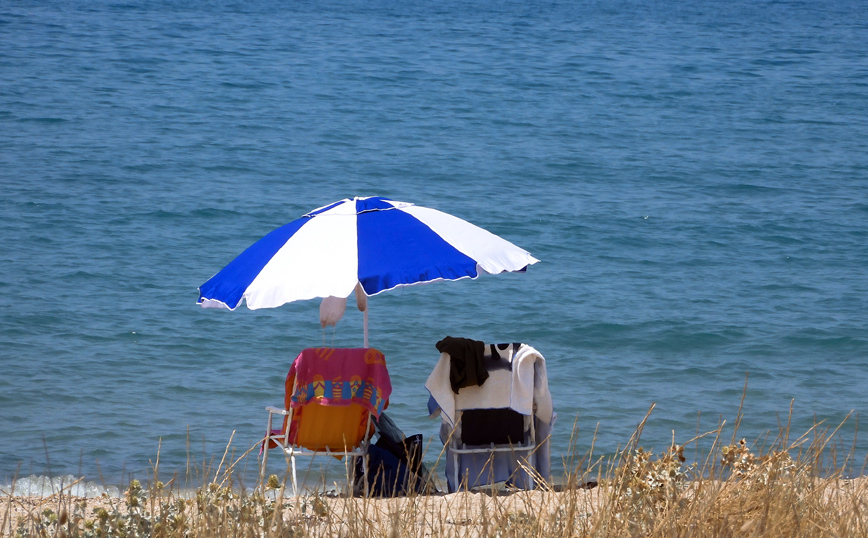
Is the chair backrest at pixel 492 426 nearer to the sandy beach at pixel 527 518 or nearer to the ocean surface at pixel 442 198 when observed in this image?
the ocean surface at pixel 442 198

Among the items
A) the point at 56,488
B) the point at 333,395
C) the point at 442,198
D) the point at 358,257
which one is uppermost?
the point at 358,257

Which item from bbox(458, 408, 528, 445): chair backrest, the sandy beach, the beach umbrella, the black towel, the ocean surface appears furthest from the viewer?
the ocean surface

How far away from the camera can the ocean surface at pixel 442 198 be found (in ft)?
27.4

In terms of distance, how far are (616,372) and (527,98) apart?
17.0 meters

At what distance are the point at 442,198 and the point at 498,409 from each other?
12.4 metres

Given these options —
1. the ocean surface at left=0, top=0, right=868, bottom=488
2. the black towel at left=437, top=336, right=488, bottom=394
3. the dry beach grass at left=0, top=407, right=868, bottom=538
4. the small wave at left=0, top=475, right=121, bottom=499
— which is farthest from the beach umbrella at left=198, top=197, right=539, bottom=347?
the small wave at left=0, top=475, right=121, bottom=499

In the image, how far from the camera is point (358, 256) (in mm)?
4824

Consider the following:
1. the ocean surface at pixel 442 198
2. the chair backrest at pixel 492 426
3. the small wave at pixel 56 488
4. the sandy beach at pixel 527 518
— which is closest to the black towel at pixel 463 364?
the chair backrest at pixel 492 426

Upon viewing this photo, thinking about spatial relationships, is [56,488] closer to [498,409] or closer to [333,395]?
[333,395]

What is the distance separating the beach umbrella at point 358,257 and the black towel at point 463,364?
466 mm

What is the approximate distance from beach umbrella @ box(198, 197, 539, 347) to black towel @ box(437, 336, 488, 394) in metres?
0.47

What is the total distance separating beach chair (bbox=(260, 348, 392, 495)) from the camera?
5113 millimetres

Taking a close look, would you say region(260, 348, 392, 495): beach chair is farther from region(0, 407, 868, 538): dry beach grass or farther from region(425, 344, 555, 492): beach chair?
region(0, 407, 868, 538): dry beach grass

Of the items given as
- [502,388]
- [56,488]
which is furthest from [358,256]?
[56,488]
